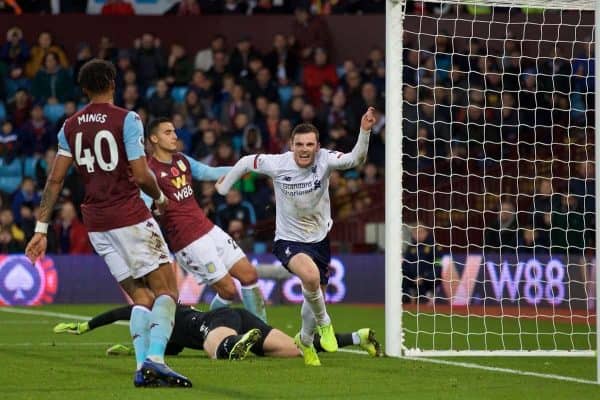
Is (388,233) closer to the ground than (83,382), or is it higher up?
higher up

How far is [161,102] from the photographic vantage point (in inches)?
890

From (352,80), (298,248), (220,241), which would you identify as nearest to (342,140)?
(352,80)

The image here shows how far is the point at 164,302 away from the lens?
28.1ft

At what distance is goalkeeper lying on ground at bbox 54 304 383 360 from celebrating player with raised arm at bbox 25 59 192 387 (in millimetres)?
1954

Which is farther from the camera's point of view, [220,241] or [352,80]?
[352,80]

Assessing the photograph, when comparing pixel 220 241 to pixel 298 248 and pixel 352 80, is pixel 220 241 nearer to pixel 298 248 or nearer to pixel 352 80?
pixel 298 248

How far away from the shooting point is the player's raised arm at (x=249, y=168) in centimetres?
1097

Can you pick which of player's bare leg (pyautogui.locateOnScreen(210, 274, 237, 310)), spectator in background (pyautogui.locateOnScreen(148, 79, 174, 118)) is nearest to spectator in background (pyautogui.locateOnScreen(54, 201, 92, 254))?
spectator in background (pyautogui.locateOnScreen(148, 79, 174, 118))

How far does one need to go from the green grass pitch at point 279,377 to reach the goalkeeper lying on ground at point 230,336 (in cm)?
12

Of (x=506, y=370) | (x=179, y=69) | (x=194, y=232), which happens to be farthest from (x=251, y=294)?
(x=179, y=69)

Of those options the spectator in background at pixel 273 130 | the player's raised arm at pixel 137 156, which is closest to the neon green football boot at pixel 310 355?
the player's raised arm at pixel 137 156

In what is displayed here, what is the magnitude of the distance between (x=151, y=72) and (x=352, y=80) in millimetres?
3487

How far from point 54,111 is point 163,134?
37.5ft

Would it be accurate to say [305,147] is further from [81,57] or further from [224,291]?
[81,57]
